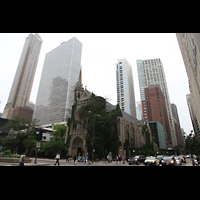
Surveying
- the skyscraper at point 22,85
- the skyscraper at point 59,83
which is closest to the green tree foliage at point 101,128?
the skyscraper at point 59,83

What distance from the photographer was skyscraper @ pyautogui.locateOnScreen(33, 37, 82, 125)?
12162 centimetres

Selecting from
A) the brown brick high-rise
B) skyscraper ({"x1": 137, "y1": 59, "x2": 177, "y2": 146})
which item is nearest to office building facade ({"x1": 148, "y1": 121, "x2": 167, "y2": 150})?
the brown brick high-rise

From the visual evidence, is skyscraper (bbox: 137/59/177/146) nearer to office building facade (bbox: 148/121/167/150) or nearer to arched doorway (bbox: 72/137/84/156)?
office building facade (bbox: 148/121/167/150)

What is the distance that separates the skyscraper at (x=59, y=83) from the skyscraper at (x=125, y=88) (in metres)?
63.8

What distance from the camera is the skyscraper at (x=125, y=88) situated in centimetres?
17062

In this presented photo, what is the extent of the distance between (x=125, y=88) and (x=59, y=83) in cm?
8343

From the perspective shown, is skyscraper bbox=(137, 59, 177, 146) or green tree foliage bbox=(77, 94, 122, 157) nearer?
green tree foliage bbox=(77, 94, 122, 157)

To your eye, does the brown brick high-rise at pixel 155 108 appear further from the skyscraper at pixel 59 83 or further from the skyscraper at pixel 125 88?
the skyscraper at pixel 59 83

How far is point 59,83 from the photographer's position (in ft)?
443

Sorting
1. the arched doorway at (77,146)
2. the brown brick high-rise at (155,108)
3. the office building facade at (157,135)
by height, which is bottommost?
the arched doorway at (77,146)

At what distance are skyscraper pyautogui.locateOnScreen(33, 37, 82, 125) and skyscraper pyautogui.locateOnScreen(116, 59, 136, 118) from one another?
63.8m

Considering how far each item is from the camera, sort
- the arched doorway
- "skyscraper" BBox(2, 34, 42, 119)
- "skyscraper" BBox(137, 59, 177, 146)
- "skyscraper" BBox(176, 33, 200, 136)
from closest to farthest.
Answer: "skyscraper" BBox(176, 33, 200, 136)
the arched doorway
"skyscraper" BBox(137, 59, 177, 146)
"skyscraper" BBox(2, 34, 42, 119)
